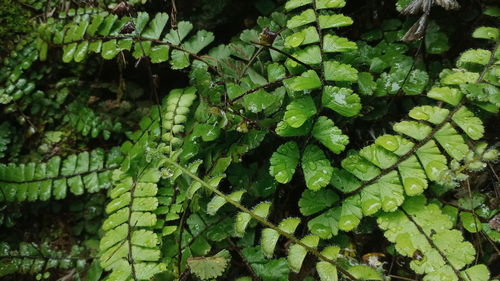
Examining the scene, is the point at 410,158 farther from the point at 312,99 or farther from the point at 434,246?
the point at 312,99

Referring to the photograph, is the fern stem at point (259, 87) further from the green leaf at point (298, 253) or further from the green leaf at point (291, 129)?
the green leaf at point (298, 253)

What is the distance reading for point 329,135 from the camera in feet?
5.05

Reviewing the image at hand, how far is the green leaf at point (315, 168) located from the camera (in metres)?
1.49

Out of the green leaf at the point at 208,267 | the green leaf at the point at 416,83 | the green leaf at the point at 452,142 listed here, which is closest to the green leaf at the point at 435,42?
the green leaf at the point at 416,83

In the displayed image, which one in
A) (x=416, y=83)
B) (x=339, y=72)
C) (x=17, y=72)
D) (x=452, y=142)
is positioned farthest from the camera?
(x=17, y=72)

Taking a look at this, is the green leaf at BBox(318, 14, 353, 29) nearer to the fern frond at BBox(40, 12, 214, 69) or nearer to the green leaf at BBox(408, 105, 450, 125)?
the green leaf at BBox(408, 105, 450, 125)

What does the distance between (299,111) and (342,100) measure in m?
0.19

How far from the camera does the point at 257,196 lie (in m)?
1.73

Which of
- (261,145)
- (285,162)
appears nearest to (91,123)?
(261,145)

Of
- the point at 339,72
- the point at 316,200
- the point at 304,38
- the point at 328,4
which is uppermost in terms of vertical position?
the point at 328,4

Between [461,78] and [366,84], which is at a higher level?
[461,78]

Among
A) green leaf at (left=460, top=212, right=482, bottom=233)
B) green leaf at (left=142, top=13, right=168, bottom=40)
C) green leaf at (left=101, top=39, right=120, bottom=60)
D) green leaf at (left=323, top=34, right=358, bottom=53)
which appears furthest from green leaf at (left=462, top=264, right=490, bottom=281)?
green leaf at (left=101, top=39, right=120, bottom=60)

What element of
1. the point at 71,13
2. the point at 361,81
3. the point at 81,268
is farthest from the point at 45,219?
the point at 361,81

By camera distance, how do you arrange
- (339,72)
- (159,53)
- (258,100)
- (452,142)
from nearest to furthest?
(452,142) < (339,72) < (258,100) < (159,53)
